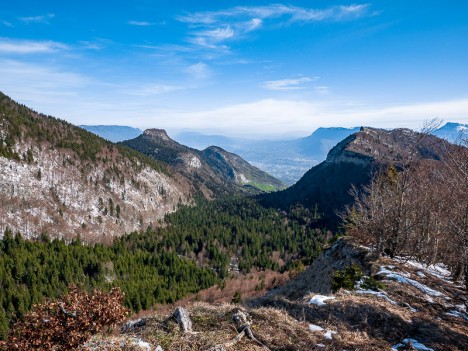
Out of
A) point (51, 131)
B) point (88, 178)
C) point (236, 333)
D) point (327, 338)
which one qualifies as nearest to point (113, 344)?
point (236, 333)

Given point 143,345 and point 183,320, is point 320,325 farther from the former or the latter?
point 143,345

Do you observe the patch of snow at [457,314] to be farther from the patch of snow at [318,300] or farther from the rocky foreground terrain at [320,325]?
the patch of snow at [318,300]

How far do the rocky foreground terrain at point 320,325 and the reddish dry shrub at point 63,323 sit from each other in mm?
586

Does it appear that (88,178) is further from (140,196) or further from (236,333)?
(236,333)

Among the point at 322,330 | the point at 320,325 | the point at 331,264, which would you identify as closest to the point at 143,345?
the point at 322,330

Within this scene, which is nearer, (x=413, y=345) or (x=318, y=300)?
(x=413, y=345)

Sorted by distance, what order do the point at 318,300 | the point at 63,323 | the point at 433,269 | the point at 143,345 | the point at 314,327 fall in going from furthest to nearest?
the point at 433,269, the point at 318,300, the point at 314,327, the point at 143,345, the point at 63,323

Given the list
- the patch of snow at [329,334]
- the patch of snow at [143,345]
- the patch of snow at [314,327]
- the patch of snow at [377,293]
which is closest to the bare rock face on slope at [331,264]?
the patch of snow at [377,293]

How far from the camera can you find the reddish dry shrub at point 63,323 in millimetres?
8422

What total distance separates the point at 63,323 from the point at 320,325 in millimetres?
10086

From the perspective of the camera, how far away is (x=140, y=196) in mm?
193000

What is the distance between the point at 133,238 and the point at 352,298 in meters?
148

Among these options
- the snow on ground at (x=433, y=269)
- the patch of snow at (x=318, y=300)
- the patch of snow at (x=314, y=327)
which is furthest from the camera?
the snow on ground at (x=433, y=269)

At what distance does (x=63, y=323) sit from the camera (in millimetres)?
8633
